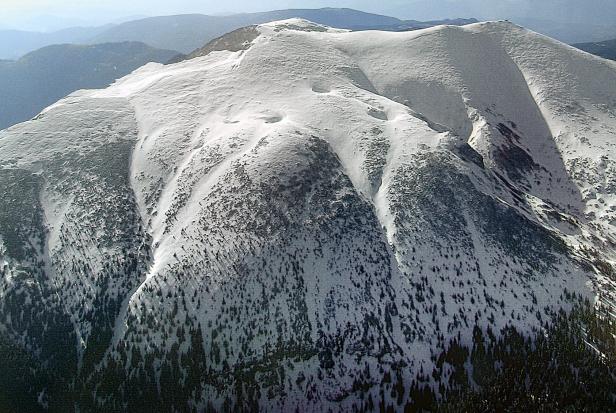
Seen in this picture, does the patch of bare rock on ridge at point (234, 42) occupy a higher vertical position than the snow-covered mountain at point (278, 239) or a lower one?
higher

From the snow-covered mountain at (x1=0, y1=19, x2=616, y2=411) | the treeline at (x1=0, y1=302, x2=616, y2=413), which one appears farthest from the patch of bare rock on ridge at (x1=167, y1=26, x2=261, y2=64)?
the treeline at (x1=0, y1=302, x2=616, y2=413)

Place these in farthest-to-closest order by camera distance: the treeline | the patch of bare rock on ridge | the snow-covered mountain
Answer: the patch of bare rock on ridge < the snow-covered mountain < the treeline

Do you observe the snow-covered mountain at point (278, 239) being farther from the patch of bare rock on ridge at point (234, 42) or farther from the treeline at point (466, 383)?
the patch of bare rock on ridge at point (234, 42)

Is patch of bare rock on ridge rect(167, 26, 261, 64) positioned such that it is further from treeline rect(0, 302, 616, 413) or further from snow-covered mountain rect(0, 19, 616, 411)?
treeline rect(0, 302, 616, 413)

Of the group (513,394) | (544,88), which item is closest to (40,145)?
(513,394)

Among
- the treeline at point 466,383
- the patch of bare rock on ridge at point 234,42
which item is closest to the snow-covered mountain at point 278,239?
the treeline at point 466,383

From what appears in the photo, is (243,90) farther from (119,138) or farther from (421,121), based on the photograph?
(421,121)

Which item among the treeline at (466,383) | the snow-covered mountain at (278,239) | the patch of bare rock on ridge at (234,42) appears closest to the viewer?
the treeline at (466,383)

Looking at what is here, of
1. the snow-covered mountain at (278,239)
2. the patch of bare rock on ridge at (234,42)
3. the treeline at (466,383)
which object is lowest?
the treeline at (466,383)

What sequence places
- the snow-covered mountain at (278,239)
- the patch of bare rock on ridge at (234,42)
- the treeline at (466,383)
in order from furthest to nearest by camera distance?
the patch of bare rock on ridge at (234,42) < the snow-covered mountain at (278,239) < the treeline at (466,383)
